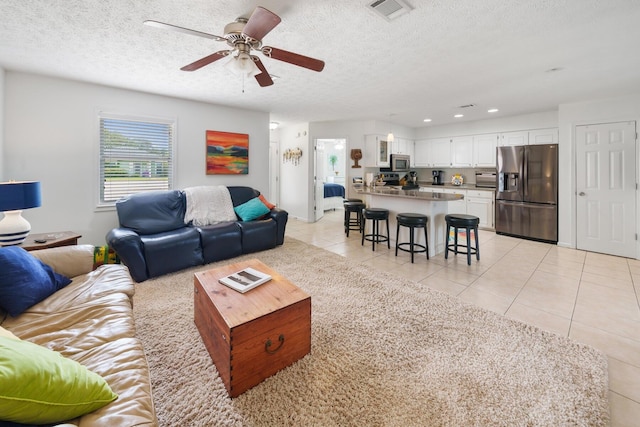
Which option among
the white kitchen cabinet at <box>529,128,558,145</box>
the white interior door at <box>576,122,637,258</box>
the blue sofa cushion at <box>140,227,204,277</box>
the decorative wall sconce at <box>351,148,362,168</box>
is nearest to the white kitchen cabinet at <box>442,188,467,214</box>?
the white kitchen cabinet at <box>529,128,558,145</box>

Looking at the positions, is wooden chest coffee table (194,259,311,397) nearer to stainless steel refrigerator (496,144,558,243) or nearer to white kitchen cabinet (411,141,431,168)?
stainless steel refrigerator (496,144,558,243)

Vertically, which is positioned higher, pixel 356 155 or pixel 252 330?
pixel 356 155

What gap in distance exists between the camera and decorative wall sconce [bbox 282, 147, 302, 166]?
6.74 meters

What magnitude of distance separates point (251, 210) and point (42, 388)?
142 inches

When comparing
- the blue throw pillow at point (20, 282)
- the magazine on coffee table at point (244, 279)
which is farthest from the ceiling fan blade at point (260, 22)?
the blue throw pillow at point (20, 282)

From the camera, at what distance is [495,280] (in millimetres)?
3238

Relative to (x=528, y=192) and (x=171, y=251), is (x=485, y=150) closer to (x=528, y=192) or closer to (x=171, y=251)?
(x=528, y=192)

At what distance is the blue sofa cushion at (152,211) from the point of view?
3.51 m

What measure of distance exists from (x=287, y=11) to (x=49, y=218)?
3826mm

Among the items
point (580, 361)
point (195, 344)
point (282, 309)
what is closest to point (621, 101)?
point (580, 361)

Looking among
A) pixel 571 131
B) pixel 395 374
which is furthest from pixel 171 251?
pixel 571 131

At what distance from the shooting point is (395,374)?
172cm

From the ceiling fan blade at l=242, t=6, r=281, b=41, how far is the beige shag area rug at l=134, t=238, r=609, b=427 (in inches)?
85.4

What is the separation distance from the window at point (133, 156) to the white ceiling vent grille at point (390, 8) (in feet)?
11.8
